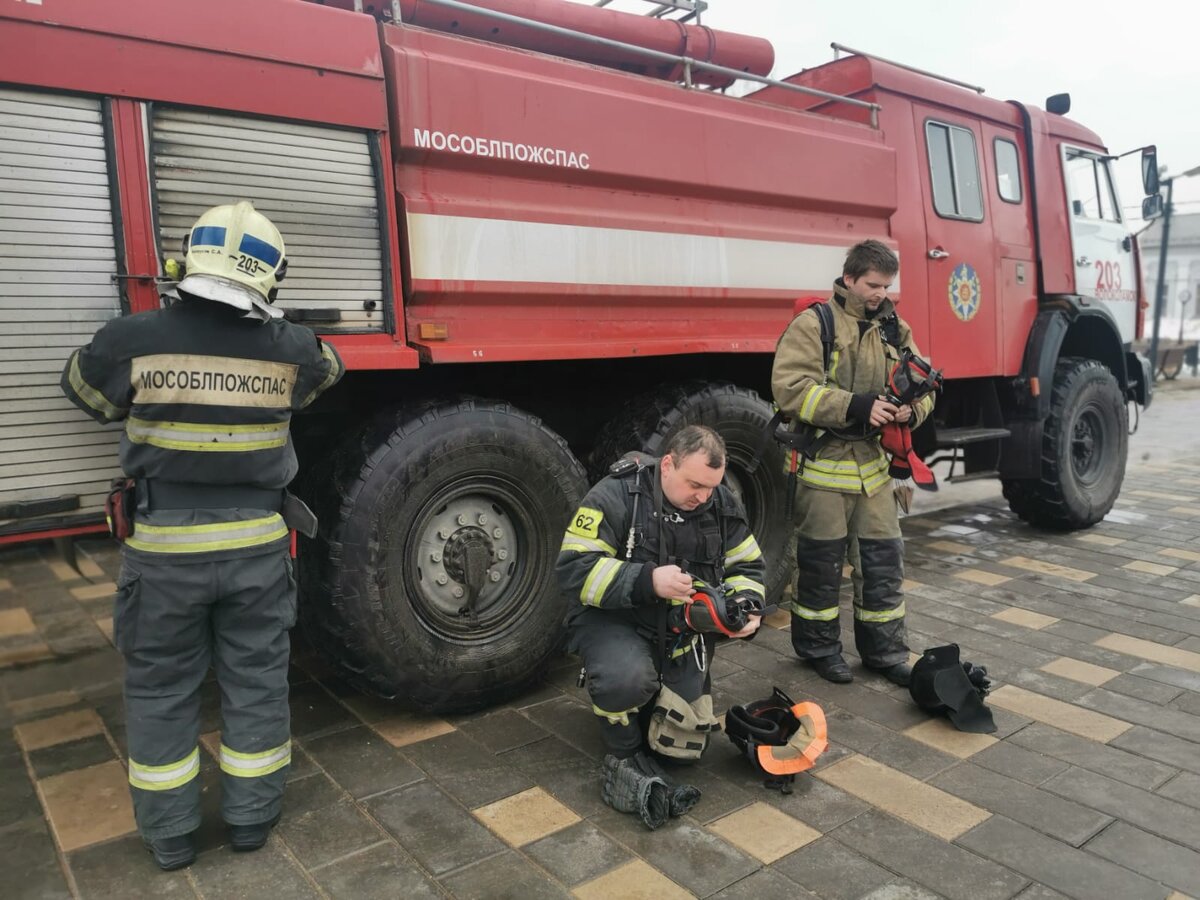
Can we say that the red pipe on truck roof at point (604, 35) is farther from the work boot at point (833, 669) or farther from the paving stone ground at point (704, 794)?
the work boot at point (833, 669)

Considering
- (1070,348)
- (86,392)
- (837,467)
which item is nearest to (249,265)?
(86,392)

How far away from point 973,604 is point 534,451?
269cm

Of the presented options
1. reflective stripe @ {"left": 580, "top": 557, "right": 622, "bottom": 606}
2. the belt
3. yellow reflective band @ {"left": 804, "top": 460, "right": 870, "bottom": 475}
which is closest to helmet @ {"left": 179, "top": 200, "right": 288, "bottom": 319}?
the belt

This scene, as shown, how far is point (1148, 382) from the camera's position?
22.6 ft

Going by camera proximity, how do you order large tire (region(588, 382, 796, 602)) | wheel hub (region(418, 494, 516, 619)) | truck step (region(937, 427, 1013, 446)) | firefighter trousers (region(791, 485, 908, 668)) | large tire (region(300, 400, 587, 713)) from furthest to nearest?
truck step (region(937, 427, 1013, 446)), large tire (region(588, 382, 796, 602)), firefighter trousers (region(791, 485, 908, 668)), wheel hub (region(418, 494, 516, 619)), large tire (region(300, 400, 587, 713))

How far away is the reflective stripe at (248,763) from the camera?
252 centimetres

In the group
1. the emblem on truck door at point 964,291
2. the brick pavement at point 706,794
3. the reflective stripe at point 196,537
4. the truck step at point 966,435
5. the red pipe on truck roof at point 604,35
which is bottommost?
the brick pavement at point 706,794

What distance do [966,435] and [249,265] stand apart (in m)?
4.52

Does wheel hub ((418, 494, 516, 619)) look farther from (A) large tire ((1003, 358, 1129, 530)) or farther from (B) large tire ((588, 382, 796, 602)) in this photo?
(A) large tire ((1003, 358, 1129, 530))

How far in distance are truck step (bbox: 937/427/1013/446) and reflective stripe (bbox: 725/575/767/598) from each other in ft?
9.24

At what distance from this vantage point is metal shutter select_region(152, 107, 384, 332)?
2.67m

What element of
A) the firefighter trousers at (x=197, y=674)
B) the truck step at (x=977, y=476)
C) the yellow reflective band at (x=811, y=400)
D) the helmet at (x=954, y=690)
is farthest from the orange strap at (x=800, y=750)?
the truck step at (x=977, y=476)

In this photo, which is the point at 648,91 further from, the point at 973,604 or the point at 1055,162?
the point at 1055,162

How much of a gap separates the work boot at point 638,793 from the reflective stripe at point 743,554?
72cm
